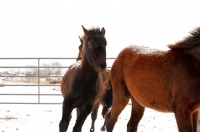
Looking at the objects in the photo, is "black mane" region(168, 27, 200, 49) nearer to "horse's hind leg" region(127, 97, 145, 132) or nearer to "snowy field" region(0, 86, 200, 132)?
"horse's hind leg" region(127, 97, 145, 132)

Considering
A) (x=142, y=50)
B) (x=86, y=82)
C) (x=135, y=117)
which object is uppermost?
(x=142, y=50)

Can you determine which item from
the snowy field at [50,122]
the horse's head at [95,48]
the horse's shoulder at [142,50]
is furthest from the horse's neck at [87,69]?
the snowy field at [50,122]

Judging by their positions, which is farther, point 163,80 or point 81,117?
point 81,117

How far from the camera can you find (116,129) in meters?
6.96

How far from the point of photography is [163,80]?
412 centimetres

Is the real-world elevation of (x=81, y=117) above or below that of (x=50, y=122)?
above

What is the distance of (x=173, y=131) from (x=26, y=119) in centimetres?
384

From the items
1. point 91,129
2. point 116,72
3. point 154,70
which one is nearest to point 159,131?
point 91,129

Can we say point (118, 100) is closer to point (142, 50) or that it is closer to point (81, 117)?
point (81, 117)

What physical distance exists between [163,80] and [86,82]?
1391 millimetres

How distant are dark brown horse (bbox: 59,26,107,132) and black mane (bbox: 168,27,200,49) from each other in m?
1.06

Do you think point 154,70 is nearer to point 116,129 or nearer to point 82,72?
point 82,72

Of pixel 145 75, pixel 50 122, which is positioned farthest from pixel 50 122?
pixel 145 75

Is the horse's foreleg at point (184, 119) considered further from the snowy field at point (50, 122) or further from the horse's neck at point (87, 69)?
the snowy field at point (50, 122)
